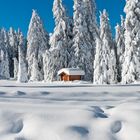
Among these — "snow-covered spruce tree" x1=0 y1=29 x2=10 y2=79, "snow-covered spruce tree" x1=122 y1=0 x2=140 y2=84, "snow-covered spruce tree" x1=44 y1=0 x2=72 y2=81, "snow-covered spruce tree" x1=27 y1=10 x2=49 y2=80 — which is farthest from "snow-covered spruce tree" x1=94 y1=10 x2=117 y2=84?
"snow-covered spruce tree" x1=0 y1=29 x2=10 y2=79

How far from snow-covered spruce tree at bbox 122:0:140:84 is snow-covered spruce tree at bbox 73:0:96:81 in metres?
16.8

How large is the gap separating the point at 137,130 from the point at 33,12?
6280 cm

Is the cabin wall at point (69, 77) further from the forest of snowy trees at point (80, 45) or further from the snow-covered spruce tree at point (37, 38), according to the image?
the snow-covered spruce tree at point (37, 38)

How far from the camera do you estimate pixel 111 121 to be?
302 inches

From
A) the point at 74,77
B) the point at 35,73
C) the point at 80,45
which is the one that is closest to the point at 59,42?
the point at 80,45

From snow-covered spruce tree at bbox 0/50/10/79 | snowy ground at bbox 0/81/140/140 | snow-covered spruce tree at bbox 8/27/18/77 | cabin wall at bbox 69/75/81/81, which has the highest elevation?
snow-covered spruce tree at bbox 8/27/18/77

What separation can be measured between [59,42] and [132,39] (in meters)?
20.6

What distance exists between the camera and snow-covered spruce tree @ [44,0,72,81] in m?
58.8

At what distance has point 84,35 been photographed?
192ft

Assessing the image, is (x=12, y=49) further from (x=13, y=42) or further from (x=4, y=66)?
(x=4, y=66)

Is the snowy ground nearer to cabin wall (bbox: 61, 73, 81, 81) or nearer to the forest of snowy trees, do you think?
the forest of snowy trees

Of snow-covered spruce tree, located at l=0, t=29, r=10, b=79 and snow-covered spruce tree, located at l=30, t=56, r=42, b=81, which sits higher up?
snow-covered spruce tree, located at l=0, t=29, r=10, b=79

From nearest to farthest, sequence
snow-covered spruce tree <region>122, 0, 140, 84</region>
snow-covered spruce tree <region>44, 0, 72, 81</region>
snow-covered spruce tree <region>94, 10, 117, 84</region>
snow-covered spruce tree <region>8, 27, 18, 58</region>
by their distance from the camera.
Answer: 1. snow-covered spruce tree <region>122, 0, 140, 84</region>
2. snow-covered spruce tree <region>94, 10, 117, 84</region>
3. snow-covered spruce tree <region>44, 0, 72, 81</region>
4. snow-covered spruce tree <region>8, 27, 18, 58</region>

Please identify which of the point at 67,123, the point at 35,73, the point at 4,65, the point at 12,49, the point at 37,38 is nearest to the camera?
the point at 67,123
